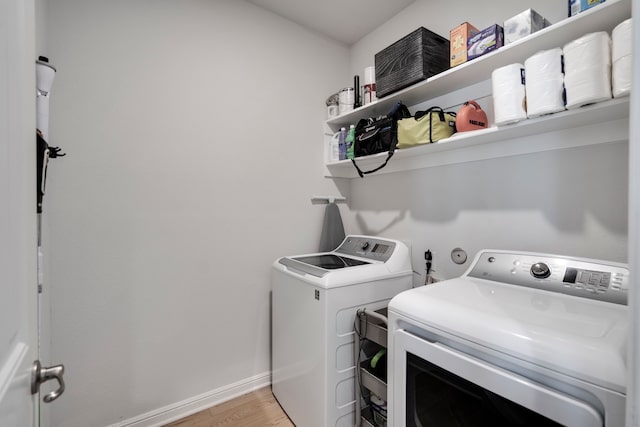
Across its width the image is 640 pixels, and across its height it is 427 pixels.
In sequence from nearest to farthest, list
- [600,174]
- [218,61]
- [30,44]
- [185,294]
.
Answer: [30,44]
[600,174]
[185,294]
[218,61]

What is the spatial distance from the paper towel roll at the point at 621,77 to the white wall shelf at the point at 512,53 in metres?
0.21

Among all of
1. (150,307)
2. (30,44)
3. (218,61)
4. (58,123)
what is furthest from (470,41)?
(150,307)

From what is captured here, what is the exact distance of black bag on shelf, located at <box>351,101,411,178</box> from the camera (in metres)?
1.68

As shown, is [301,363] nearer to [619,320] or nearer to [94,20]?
[619,320]

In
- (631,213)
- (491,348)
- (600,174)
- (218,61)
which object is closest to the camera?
(631,213)

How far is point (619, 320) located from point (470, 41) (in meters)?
1.27

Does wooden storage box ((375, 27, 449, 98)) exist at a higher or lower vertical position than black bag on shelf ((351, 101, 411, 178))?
higher

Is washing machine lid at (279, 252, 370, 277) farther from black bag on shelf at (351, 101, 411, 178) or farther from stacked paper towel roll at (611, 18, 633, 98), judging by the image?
stacked paper towel roll at (611, 18, 633, 98)

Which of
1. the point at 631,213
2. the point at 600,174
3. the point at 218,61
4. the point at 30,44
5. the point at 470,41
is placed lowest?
the point at 631,213

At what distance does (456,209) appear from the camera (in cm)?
169

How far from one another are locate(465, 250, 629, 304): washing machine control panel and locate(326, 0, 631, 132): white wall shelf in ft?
2.85

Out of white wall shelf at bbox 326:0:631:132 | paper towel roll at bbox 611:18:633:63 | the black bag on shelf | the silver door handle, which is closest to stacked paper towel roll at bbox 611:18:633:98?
paper towel roll at bbox 611:18:633:63

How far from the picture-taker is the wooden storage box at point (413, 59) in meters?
1.51

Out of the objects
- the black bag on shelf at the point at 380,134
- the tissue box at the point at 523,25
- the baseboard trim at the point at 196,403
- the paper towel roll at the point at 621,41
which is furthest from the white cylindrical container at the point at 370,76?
the baseboard trim at the point at 196,403
